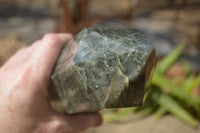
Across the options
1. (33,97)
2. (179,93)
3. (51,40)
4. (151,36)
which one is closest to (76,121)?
(33,97)

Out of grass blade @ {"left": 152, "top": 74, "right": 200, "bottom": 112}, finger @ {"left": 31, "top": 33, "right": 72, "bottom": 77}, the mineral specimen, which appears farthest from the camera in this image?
grass blade @ {"left": 152, "top": 74, "right": 200, "bottom": 112}

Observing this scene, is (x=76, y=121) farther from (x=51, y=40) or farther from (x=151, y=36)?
(x=151, y=36)

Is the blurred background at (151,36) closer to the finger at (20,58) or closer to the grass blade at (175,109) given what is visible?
the grass blade at (175,109)

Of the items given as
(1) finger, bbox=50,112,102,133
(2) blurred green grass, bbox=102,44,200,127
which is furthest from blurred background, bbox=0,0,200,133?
(1) finger, bbox=50,112,102,133

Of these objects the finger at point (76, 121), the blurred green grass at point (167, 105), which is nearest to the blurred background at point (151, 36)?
the blurred green grass at point (167, 105)

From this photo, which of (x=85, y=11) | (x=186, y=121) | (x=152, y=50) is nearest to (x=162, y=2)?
(x=85, y=11)

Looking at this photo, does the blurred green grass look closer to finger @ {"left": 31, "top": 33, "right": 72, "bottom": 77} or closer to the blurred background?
the blurred background
